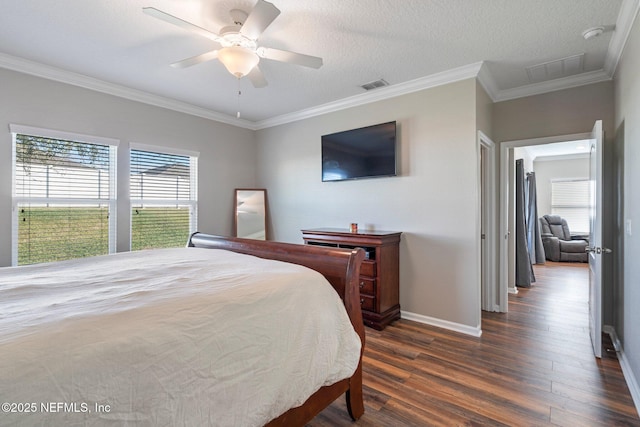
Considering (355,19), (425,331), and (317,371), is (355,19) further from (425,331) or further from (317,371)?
(425,331)

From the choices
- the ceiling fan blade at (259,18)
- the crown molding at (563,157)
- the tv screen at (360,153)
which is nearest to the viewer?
the ceiling fan blade at (259,18)

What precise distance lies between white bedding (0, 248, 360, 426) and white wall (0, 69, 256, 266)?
1751 millimetres

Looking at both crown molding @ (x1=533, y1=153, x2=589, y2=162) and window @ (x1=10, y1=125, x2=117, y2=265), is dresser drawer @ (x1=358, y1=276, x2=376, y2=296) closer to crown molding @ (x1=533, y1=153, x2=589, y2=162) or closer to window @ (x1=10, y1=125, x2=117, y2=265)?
window @ (x1=10, y1=125, x2=117, y2=265)

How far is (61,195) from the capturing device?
3088mm

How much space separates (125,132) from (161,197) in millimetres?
845

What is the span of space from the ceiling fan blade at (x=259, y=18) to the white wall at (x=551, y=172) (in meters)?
8.92

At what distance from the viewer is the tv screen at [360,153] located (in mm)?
3484

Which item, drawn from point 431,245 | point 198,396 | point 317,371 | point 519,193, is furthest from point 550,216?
point 198,396

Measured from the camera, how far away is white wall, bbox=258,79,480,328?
3039 mm

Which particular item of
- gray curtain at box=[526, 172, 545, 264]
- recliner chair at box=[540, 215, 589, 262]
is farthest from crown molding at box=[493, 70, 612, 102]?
A: recliner chair at box=[540, 215, 589, 262]

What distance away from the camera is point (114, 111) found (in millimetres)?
3424

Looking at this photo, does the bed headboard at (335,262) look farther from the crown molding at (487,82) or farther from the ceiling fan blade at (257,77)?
the crown molding at (487,82)

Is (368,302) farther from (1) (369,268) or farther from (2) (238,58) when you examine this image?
(2) (238,58)

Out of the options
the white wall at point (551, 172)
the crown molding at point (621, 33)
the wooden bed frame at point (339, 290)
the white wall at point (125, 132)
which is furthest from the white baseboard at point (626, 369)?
the white wall at point (551, 172)
